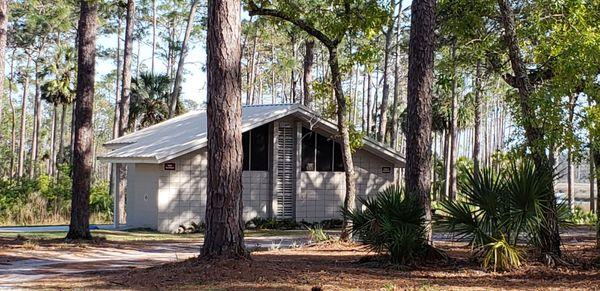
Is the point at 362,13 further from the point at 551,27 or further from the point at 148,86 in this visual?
the point at 148,86

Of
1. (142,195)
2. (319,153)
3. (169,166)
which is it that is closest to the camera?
(169,166)

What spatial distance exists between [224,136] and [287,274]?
2.28 metres

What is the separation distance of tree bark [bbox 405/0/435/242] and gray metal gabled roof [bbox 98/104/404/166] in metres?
11.0

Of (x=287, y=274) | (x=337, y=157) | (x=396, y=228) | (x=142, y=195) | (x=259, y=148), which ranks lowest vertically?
(x=287, y=274)

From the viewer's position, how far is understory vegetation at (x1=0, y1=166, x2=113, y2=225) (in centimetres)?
2866

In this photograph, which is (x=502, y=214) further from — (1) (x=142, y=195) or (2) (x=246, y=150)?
(1) (x=142, y=195)

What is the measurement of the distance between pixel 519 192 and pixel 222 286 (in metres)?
5.03

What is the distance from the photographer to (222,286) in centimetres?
986

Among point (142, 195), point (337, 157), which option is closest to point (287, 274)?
point (142, 195)

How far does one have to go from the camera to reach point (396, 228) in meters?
12.4

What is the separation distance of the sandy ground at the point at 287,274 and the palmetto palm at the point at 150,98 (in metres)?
19.7

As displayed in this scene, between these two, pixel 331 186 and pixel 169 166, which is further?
pixel 331 186

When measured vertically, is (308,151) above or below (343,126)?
below

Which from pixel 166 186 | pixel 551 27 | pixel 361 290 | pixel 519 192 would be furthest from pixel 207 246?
pixel 166 186
